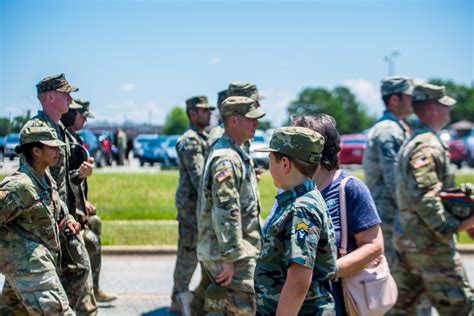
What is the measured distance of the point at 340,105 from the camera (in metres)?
147

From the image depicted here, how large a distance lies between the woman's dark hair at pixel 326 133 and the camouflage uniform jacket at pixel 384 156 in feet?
10.7

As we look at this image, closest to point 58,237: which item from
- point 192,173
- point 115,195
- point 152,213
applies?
point 192,173

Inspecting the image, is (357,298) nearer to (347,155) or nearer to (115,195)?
(115,195)

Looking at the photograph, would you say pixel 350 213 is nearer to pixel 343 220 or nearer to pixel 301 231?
pixel 343 220

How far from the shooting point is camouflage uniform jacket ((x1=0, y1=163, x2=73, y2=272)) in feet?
16.6

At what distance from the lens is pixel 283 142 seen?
3.51 meters

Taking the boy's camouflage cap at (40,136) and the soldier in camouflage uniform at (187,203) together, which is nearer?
→ the boy's camouflage cap at (40,136)

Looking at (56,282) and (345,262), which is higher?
(345,262)

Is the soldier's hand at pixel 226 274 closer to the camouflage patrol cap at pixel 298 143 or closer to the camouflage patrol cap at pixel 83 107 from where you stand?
the camouflage patrol cap at pixel 298 143

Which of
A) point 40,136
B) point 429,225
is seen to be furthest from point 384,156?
point 40,136

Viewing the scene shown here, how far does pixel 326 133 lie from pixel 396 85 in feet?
12.6

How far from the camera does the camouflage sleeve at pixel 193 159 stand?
757 cm

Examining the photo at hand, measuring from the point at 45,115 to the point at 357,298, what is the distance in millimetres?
3211

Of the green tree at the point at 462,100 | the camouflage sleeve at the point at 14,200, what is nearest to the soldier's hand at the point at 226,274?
the camouflage sleeve at the point at 14,200
